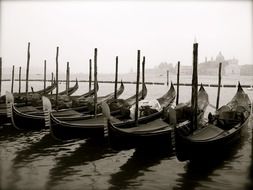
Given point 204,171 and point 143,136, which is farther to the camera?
point 143,136

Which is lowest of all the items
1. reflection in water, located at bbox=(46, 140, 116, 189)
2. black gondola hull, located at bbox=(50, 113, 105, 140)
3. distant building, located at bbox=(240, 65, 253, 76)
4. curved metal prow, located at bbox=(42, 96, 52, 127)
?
reflection in water, located at bbox=(46, 140, 116, 189)

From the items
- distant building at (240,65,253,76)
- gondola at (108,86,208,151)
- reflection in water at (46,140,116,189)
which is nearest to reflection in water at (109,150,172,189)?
gondola at (108,86,208,151)

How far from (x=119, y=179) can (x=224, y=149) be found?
11.4ft

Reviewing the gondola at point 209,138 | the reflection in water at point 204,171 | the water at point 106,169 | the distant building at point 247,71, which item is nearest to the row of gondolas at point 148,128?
the gondola at point 209,138

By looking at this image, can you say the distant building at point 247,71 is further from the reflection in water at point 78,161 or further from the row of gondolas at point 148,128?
the reflection in water at point 78,161

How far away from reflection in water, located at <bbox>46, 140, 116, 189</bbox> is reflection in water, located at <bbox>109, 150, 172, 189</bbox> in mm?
709

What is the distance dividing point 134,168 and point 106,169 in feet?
2.35

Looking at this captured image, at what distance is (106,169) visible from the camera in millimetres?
7375

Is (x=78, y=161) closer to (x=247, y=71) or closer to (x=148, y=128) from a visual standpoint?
(x=148, y=128)

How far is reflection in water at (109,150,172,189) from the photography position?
21.1ft

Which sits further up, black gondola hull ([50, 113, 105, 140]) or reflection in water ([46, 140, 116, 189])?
black gondola hull ([50, 113, 105, 140])

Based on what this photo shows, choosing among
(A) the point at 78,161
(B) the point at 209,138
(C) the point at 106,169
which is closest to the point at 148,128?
(B) the point at 209,138

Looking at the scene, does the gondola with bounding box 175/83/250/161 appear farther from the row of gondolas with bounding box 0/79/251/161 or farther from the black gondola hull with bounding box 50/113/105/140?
the black gondola hull with bounding box 50/113/105/140

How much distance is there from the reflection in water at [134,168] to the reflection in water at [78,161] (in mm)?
709
